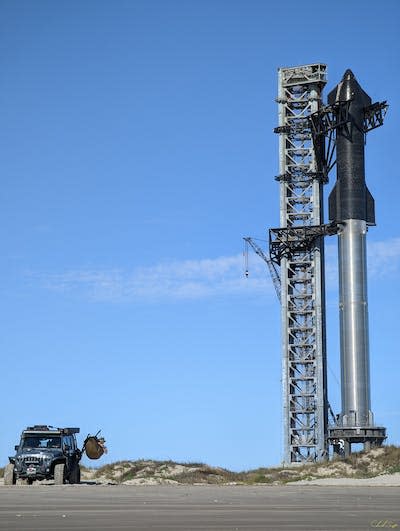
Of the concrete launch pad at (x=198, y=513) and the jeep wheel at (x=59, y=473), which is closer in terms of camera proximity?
the concrete launch pad at (x=198, y=513)

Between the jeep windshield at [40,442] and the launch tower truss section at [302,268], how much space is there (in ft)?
Result: 115

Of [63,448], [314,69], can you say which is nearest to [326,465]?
[63,448]

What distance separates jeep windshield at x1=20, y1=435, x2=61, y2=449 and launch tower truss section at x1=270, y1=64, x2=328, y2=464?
35050 mm

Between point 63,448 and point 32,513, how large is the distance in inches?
992

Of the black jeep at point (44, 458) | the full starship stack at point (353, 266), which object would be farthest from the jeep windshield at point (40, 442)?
the full starship stack at point (353, 266)

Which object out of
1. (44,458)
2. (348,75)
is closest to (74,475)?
(44,458)

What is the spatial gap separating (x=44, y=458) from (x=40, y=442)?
116 cm

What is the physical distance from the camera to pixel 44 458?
151 ft

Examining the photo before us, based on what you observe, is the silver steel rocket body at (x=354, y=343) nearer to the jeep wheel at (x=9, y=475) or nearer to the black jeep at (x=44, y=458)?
the black jeep at (x=44, y=458)

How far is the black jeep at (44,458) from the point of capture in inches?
1794

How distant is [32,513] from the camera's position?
2180 cm

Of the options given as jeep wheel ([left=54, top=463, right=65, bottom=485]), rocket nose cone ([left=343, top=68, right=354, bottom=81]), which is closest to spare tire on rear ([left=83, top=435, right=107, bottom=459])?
jeep wheel ([left=54, top=463, right=65, bottom=485])

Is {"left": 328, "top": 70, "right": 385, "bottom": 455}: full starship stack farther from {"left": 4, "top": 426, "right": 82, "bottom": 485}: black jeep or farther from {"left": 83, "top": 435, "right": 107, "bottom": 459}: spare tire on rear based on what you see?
{"left": 4, "top": 426, "right": 82, "bottom": 485}: black jeep

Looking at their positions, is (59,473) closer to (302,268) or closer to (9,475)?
(9,475)
